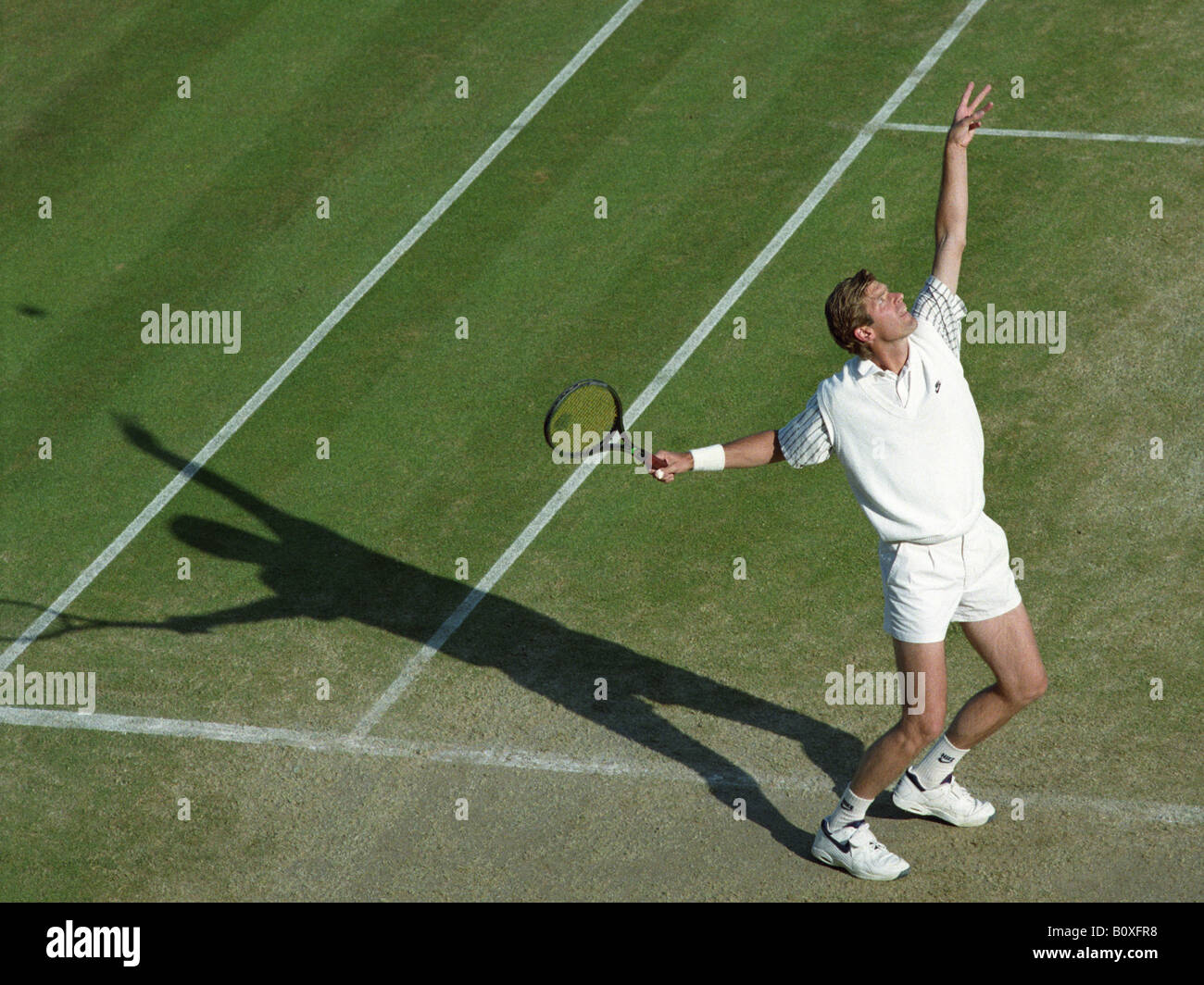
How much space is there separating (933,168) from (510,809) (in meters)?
7.64

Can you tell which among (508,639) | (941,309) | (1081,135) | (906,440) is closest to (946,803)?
(906,440)

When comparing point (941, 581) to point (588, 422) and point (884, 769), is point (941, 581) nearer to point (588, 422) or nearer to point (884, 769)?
point (884, 769)

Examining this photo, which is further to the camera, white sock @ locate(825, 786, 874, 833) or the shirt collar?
white sock @ locate(825, 786, 874, 833)

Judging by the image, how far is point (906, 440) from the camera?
23.1ft

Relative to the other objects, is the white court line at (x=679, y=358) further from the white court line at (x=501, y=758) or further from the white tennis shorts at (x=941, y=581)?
the white tennis shorts at (x=941, y=581)

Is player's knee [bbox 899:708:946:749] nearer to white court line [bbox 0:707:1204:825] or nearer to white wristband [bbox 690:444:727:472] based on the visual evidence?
white court line [bbox 0:707:1204:825]

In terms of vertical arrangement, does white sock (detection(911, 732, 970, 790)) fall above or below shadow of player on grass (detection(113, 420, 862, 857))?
below

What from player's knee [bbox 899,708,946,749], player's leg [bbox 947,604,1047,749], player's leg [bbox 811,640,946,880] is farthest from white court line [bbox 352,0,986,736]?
player's leg [bbox 947,604,1047,749]

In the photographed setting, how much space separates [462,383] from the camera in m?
11.9

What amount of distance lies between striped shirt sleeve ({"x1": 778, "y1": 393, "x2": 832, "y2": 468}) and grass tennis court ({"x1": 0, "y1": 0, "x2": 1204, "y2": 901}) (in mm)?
2255

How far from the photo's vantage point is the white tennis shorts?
721 cm

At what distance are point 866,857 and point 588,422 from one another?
268 centimetres

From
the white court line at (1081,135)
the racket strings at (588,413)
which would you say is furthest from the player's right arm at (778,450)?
the white court line at (1081,135)

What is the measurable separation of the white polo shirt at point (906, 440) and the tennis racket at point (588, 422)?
125 centimetres
